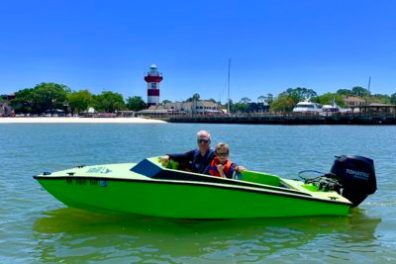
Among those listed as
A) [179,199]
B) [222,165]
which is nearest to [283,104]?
[222,165]

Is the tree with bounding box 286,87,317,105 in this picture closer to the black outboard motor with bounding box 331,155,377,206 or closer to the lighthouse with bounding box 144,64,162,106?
the lighthouse with bounding box 144,64,162,106

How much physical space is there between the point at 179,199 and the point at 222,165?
1.17 meters

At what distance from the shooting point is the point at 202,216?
1045 centimetres

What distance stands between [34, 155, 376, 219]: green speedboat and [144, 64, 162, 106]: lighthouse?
460 feet

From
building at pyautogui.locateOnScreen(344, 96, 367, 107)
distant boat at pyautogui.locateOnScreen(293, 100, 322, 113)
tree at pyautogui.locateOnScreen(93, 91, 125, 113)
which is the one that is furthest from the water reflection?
building at pyautogui.locateOnScreen(344, 96, 367, 107)

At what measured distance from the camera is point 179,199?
33.6 ft

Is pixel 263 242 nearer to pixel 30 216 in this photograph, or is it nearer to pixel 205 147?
pixel 205 147

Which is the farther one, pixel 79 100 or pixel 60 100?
pixel 60 100

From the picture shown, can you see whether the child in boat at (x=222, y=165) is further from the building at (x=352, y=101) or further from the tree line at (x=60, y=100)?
the building at (x=352, y=101)

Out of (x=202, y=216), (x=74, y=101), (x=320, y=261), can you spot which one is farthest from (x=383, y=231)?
(x=74, y=101)

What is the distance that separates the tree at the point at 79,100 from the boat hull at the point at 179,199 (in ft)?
475

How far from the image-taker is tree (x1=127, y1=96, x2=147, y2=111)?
557 ft

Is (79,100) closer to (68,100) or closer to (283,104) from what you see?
(68,100)

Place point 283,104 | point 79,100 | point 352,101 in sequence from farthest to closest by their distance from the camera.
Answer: point 352,101 → point 283,104 → point 79,100
